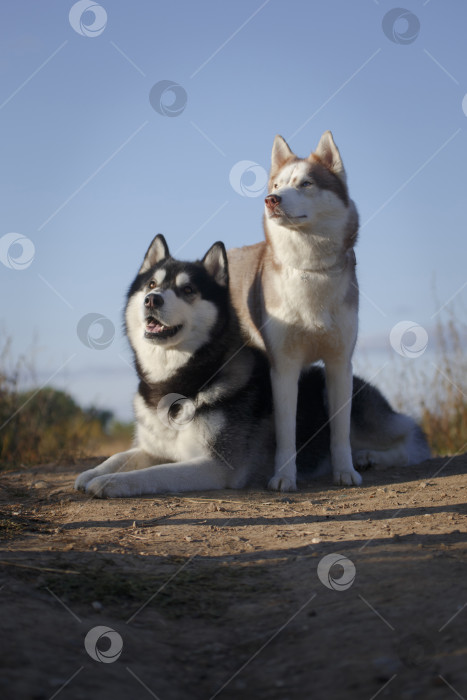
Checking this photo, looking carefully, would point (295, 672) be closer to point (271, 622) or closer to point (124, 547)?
point (271, 622)

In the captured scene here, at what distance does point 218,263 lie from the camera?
5141mm

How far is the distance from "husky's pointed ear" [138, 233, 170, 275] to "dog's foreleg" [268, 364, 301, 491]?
126 centimetres

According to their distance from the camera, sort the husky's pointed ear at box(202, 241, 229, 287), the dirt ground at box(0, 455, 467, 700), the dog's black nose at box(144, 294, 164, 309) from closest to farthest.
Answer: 1. the dirt ground at box(0, 455, 467, 700)
2. the dog's black nose at box(144, 294, 164, 309)
3. the husky's pointed ear at box(202, 241, 229, 287)

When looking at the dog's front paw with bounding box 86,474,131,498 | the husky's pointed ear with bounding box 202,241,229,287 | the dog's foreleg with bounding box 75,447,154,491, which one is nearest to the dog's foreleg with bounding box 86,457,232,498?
the dog's front paw with bounding box 86,474,131,498

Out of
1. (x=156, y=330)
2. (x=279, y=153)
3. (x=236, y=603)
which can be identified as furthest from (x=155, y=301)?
(x=236, y=603)

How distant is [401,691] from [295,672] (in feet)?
1.04

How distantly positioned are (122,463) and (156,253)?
5.32ft

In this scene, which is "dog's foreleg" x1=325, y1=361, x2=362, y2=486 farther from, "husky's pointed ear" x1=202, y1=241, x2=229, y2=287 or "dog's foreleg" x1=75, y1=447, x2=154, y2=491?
"dog's foreleg" x1=75, y1=447, x2=154, y2=491

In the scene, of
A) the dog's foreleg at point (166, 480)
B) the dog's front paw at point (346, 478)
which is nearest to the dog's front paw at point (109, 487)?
the dog's foreleg at point (166, 480)

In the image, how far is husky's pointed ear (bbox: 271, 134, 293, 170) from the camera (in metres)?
5.14

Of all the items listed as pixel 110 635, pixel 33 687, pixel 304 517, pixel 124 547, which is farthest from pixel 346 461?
pixel 33 687

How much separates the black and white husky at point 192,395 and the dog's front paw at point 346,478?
0.38m

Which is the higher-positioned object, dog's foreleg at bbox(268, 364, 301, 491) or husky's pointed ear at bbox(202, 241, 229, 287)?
husky's pointed ear at bbox(202, 241, 229, 287)

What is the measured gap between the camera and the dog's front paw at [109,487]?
14.5 ft
